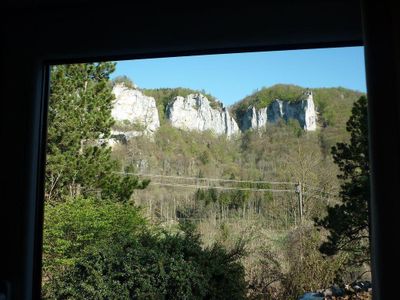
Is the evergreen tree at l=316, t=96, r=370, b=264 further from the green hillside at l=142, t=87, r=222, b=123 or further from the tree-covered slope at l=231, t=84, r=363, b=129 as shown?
the green hillside at l=142, t=87, r=222, b=123

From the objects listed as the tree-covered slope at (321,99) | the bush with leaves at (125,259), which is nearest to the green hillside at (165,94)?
the tree-covered slope at (321,99)

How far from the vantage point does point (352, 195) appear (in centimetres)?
110

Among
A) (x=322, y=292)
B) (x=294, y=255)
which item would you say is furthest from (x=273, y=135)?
(x=322, y=292)

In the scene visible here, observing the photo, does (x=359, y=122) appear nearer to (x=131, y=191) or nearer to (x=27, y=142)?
(x=131, y=191)

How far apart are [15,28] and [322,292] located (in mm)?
1238

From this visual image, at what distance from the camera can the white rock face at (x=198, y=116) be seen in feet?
3.96

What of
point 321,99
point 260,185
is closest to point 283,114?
point 321,99

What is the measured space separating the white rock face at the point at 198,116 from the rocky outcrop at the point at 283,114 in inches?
2.0

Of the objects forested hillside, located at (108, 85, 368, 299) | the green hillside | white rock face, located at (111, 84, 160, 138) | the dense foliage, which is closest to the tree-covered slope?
forested hillside, located at (108, 85, 368, 299)

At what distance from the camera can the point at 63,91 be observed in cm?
129

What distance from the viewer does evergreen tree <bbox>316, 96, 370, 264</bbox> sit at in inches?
42.7

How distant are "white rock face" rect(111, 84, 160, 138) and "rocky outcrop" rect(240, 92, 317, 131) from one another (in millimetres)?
288

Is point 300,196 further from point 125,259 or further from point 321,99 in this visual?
point 125,259

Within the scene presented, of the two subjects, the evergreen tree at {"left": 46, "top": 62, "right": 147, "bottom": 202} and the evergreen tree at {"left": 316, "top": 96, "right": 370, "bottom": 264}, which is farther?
the evergreen tree at {"left": 46, "top": 62, "right": 147, "bottom": 202}
